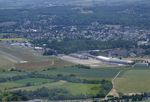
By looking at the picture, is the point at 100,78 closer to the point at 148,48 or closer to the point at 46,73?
the point at 46,73

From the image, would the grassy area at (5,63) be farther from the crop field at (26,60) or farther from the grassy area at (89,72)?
the grassy area at (89,72)

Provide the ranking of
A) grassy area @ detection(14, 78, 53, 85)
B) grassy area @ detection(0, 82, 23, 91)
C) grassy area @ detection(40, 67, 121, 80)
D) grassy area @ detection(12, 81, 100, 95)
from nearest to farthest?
grassy area @ detection(12, 81, 100, 95) → grassy area @ detection(0, 82, 23, 91) → grassy area @ detection(14, 78, 53, 85) → grassy area @ detection(40, 67, 121, 80)

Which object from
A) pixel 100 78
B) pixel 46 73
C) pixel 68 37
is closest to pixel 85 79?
pixel 100 78

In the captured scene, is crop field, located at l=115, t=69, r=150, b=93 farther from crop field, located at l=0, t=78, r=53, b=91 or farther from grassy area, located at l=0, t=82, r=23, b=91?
grassy area, located at l=0, t=82, r=23, b=91

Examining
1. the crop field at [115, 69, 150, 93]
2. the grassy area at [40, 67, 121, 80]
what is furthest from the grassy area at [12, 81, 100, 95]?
the grassy area at [40, 67, 121, 80]

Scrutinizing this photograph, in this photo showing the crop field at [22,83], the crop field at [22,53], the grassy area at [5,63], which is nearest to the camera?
the crop field at [22,83]

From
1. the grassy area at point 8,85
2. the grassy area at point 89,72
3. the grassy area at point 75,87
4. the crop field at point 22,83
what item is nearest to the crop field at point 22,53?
the grassy area at point 89,72

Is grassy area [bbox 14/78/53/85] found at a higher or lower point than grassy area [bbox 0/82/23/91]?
lower

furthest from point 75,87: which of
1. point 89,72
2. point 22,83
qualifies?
point 89,72
